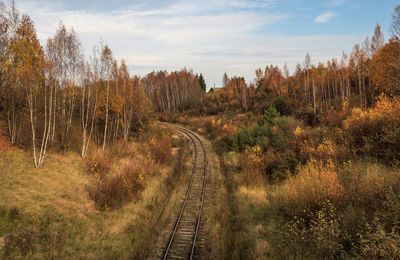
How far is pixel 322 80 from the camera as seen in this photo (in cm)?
7831

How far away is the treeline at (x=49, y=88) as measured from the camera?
1911 centimetres

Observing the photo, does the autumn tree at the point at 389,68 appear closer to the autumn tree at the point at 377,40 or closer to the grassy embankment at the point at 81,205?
the autumn tree at the point at 377,40

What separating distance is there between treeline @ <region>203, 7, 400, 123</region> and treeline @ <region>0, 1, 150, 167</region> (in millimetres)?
27050

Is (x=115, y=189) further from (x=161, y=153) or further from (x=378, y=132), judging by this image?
Answer: (x=378, y=132)

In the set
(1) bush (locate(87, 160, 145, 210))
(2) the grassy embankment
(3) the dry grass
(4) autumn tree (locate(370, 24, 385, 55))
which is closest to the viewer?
(2) the grassy embankment

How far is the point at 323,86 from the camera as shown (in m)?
80.2

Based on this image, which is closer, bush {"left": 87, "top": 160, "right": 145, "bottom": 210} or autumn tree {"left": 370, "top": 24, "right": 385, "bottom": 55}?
bush {"left": 87, "top": 160, "right": 145, "bottom": 210}

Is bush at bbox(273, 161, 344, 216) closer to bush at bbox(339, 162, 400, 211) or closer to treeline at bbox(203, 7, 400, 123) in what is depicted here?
bush at bbox(339, 162, 400, 211)

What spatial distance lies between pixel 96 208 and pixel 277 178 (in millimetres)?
11094

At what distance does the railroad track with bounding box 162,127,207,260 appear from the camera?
13.0 m

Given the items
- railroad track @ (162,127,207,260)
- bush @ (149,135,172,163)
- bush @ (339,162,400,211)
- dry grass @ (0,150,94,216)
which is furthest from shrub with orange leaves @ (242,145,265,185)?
dry grass @ (0,150,94,216)

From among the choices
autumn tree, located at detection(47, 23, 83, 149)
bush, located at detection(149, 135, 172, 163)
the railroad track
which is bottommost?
the railroad track

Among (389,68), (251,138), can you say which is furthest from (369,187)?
(389,68)

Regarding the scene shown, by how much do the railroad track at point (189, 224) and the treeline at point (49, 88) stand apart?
9970mm
